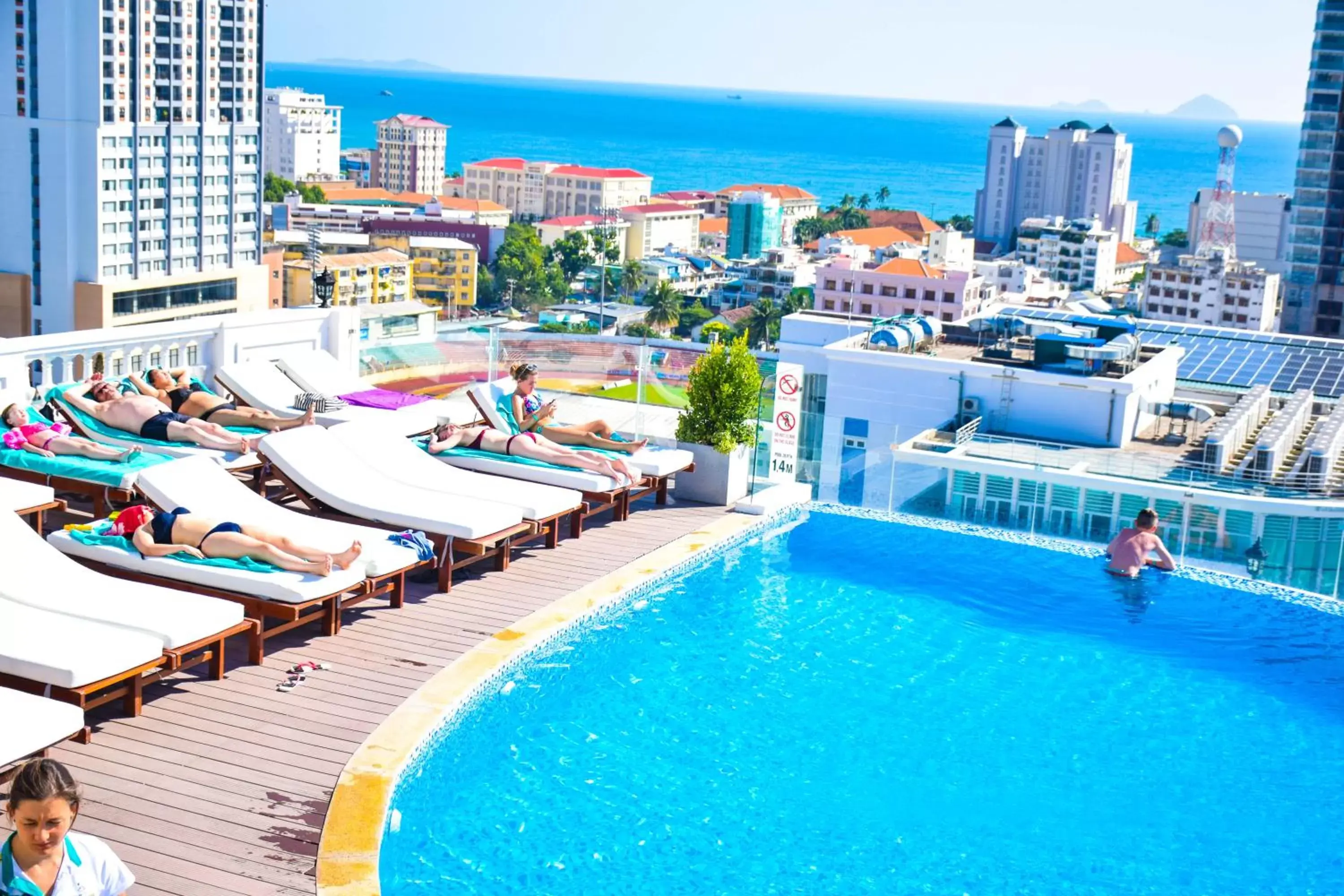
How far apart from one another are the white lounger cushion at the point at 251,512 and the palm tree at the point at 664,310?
335 ft

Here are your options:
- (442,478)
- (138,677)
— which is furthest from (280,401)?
(138,677)

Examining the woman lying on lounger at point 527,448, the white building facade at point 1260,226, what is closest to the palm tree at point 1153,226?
the white building facade at point 1260,226

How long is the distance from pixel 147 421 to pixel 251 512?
182 cm

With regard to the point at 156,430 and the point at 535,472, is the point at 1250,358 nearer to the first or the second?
the point at 535,472

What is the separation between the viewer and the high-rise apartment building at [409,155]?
17962 centimetres

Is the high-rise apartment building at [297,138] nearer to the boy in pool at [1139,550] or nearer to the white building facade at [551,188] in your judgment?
the white building facade at [551,188]

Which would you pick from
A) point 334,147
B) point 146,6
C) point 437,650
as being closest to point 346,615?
point 437,650

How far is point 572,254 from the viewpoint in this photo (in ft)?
435

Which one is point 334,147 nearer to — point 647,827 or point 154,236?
point 154,236

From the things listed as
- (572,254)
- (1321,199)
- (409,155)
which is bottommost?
(572,254)

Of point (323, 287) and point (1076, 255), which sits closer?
point (323, 287)

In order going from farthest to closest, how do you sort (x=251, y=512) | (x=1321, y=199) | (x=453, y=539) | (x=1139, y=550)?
(x=1321, y=199) → (x=1139, y=550) → (x=453, y=539) → (x=251, y=512)

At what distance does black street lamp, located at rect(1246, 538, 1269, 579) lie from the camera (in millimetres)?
9242

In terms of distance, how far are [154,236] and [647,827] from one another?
79.5 metres
